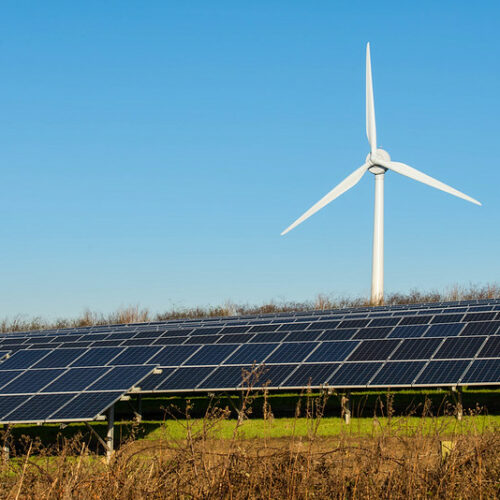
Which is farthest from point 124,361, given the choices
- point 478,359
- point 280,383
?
point 478,359

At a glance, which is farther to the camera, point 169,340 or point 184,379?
point 169,340

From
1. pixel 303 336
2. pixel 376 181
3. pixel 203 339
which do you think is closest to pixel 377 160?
pixel 376 181

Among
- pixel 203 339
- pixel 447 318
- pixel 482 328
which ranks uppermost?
pixel 447 318

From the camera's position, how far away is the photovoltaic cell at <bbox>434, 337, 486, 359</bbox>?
25.8m

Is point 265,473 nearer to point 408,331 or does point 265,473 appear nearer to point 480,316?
point 408,331

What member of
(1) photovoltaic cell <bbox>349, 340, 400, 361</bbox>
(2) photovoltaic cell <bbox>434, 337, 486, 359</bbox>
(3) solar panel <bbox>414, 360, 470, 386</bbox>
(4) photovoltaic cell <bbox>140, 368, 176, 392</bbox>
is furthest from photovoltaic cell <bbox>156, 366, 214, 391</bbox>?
(2) photovoltaic cell <bbox>434, 337, 486, 359</bbox>

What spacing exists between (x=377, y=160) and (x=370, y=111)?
3761mm

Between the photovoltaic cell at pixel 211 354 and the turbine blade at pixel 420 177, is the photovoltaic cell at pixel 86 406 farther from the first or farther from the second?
the turbine blade at pixel 420 177

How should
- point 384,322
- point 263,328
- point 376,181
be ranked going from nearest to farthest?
point 384,322, point 263,328, point 376,181

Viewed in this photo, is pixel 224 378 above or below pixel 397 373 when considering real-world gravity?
below

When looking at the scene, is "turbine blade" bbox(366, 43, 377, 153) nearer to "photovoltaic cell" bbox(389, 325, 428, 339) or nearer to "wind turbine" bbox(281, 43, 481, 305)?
Result: "wind turbine" bbox(281, 43, 481, 305)

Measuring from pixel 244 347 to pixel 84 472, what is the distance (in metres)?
19.2

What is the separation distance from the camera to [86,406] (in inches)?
865

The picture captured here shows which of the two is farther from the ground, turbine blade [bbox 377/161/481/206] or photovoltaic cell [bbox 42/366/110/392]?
turbine blade [bbox 377/161/481/206]
